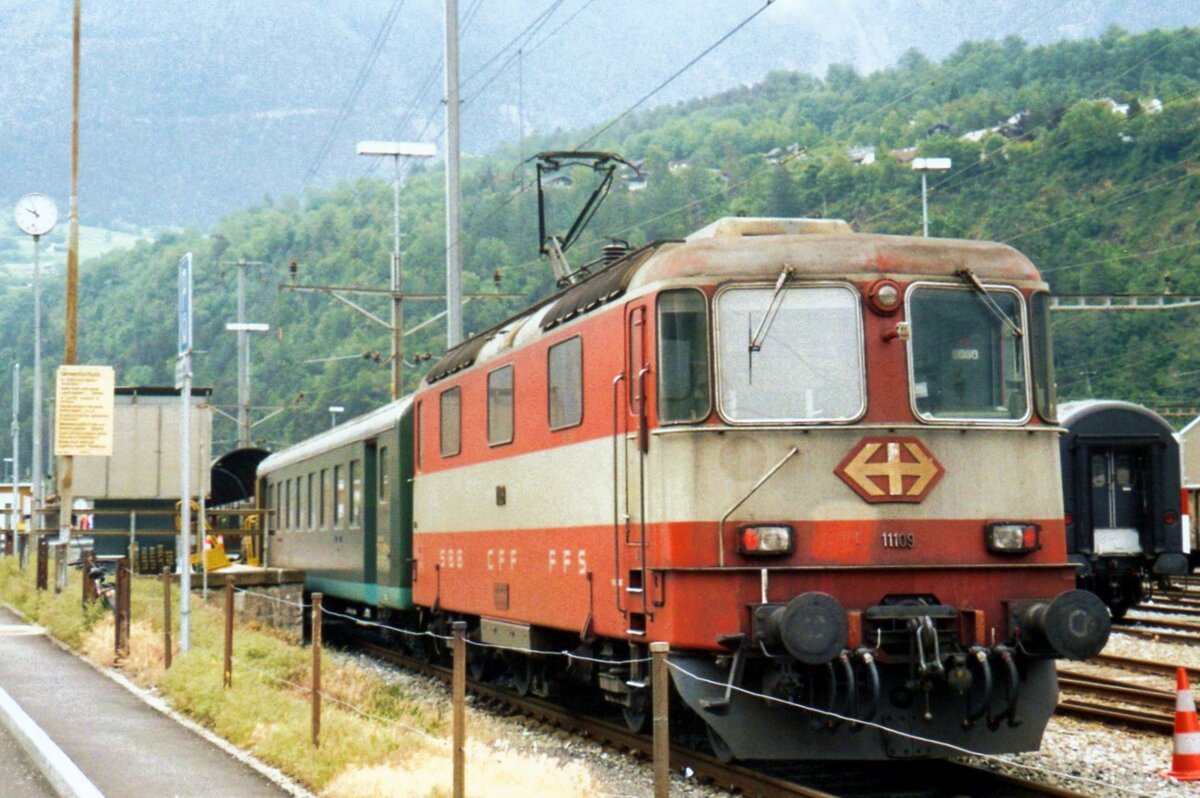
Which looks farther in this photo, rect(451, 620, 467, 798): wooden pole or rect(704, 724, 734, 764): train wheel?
rect(704, 724, 734, 764): train wheel

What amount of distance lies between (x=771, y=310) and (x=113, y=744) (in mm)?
5605

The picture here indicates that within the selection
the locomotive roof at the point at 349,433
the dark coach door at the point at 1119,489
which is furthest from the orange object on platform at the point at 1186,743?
the dark coach door at the point at 1119,489

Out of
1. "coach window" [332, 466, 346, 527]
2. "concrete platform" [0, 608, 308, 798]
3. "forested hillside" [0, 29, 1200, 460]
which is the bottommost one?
"concrete platform" [0, 608, 308, 798]

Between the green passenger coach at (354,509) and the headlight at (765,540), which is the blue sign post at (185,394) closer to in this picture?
the green passenger coach at (354,509)

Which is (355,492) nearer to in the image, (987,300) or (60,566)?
(60,566)

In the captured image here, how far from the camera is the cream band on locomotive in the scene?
9484 millimetres

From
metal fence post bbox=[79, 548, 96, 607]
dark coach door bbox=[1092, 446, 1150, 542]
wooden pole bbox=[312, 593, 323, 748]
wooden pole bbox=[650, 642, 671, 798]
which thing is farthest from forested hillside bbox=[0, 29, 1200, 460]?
wooden pole bbox=[650, 642, 671, 798]

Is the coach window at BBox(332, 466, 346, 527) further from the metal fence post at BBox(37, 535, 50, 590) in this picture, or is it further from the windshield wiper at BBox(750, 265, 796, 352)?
the windshield wiper at BBox(750, 265, 796, 352)

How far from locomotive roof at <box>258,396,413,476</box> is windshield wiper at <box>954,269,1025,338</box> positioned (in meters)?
9.04

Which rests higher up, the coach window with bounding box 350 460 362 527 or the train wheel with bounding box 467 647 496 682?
the coach window with bounding box 350 460 362 527

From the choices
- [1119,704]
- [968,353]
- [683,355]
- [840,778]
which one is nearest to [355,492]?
[1119,704]

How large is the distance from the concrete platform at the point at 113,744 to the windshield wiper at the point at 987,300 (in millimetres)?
5024

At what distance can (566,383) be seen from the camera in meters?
11.8

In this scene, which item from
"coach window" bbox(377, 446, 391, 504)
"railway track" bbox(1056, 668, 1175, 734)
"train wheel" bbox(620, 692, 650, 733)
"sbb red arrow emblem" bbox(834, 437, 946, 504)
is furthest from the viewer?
"coach window" bbox(377, 446, 391, 504)
